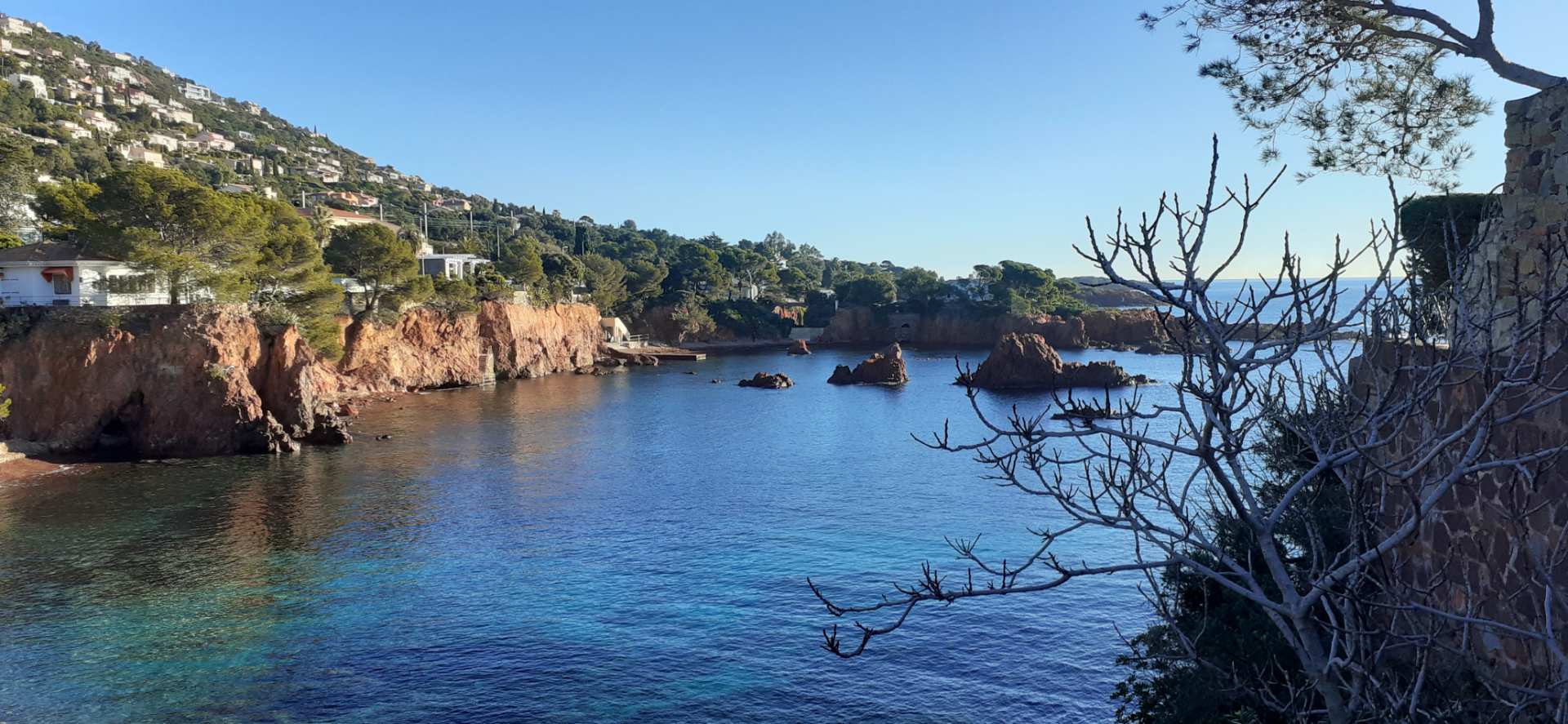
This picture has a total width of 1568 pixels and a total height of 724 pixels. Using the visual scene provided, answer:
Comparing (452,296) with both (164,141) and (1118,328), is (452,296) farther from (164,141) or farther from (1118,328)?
(164,141)

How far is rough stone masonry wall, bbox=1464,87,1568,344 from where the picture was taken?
32.5 ft

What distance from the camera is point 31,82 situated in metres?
122

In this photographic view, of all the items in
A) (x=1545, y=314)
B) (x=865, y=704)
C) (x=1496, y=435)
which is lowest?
(x=865, y=704)

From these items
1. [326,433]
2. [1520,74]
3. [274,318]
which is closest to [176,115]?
[274,318]

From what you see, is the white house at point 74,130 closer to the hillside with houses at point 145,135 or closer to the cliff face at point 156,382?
the hillside with houses at point 145,135

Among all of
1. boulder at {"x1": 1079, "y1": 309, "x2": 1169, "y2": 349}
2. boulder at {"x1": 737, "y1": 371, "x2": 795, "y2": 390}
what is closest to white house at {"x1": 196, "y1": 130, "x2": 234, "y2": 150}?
boulder at {"x1": 737, "y1": 371, "x2": 795, "y2": 390}

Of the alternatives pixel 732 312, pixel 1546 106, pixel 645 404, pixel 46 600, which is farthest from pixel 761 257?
pixel 1546 106

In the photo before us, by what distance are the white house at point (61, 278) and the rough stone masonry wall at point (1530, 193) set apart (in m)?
51.7

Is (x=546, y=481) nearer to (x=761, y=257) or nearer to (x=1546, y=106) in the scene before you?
(x=1546, y=106)

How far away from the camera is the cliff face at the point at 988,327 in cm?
11188

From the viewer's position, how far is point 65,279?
4412cm

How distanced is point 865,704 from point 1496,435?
12.1 meters

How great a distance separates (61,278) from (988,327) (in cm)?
9596

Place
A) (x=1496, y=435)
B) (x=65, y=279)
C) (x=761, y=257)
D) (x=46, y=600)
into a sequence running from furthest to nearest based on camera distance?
(x=761, y=257) → (x=65, y=279) → (x=46, y=600) → (x=1496, y=435)
